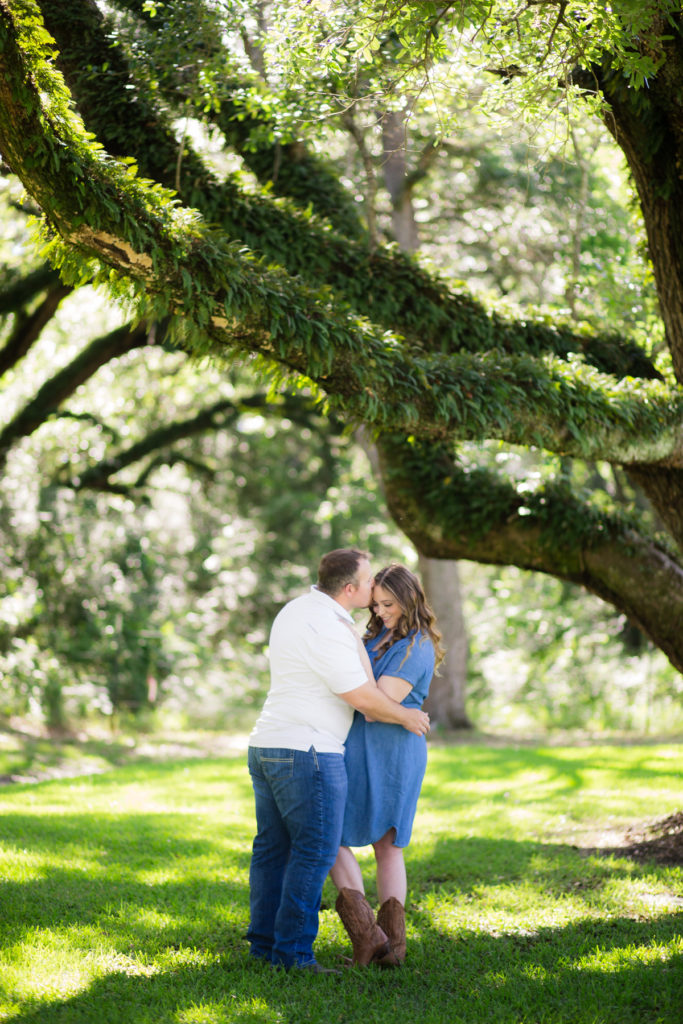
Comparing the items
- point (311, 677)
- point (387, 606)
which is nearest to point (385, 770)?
point (311, 677)

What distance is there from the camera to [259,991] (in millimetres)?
3748

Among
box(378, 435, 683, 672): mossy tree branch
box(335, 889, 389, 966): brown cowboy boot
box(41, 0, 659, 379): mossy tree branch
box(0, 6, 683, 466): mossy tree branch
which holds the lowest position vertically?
box(335, 889, 389, 966): brown cowboy boot

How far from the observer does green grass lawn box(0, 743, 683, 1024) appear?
3.62 meters

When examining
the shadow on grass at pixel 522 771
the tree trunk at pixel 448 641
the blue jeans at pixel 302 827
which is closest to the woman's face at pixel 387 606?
the blue jeans at pixel 302 827

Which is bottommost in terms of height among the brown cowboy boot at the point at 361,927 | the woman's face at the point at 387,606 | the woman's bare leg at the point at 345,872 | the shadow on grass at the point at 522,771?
the shadow on grass at the point at 522,771

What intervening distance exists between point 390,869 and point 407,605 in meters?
1.24

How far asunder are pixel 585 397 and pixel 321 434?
1109 cm

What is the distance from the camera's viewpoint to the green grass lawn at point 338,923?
3.62 metres

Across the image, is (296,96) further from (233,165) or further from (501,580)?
(501,580)

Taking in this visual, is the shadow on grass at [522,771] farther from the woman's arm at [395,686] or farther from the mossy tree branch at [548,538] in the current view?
the woman's arm at [395,686]

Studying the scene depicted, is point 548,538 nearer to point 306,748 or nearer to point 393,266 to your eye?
point 393,266

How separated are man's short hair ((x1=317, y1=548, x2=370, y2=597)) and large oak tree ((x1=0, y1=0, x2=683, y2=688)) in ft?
4.00

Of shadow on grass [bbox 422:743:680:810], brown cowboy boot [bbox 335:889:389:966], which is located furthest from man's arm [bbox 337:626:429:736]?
shadow on grass [bbox 422:743:680:810]

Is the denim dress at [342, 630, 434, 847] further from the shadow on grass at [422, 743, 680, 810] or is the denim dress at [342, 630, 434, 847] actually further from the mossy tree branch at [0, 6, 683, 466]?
the shadow on grass at [422, 743, 680, 810]
